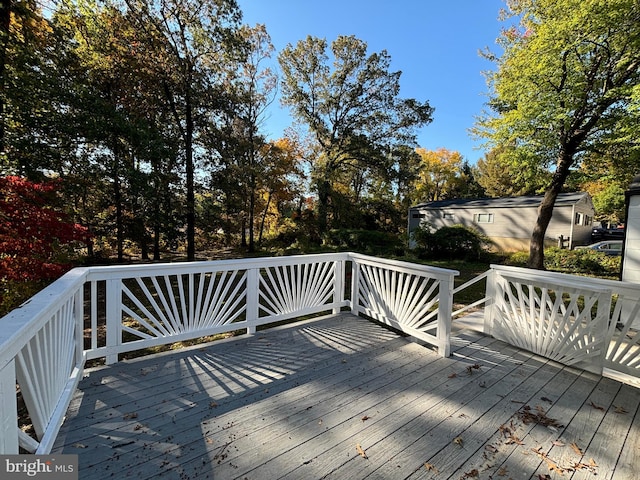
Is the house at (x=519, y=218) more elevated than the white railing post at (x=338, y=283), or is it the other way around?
the house at (x=519, y=218)

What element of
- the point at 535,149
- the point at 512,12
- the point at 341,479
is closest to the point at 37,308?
the point at 341,479

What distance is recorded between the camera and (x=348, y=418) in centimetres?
202

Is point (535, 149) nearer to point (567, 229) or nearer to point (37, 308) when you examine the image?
point (567, 229)

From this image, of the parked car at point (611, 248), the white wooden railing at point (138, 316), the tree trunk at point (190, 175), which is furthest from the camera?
the parked car at point (611, 248)

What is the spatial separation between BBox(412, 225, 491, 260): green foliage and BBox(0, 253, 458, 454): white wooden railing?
8.41 m

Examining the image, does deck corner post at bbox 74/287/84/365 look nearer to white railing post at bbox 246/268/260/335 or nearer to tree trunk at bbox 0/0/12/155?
white railing post at bbox 246/268/260/335

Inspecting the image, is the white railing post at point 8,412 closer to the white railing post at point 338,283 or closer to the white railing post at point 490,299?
the white railing post at point 338,283

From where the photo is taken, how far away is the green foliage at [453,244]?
36.5ft

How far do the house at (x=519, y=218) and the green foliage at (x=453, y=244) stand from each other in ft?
14.6

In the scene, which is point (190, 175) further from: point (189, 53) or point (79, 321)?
point (79, 321)

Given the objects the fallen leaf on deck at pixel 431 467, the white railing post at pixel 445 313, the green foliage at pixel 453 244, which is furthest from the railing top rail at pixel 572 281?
the green foliage at pixel 453 244

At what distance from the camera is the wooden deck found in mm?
1619

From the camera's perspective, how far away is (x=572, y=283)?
2773mm

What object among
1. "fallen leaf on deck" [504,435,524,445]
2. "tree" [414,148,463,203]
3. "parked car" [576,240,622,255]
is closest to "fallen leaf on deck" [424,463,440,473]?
"fallen leaf on deck" [504,435,524,445]
